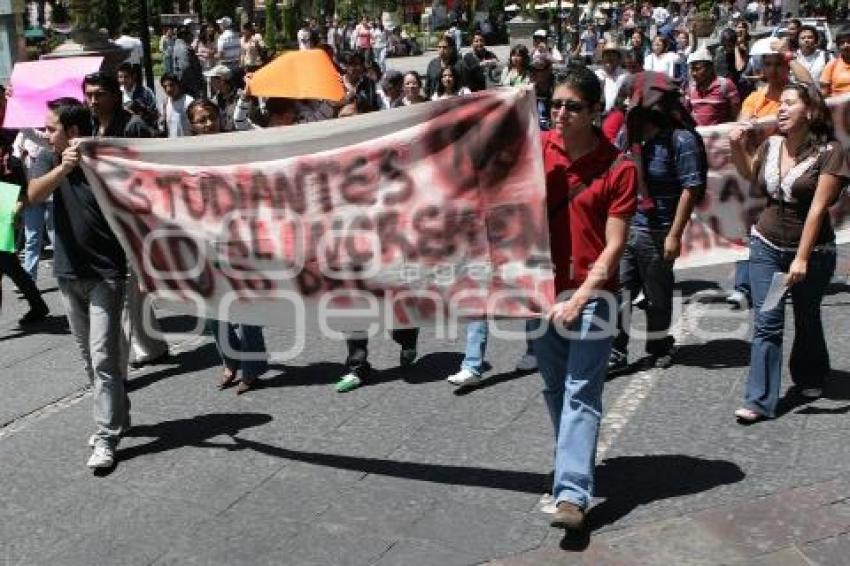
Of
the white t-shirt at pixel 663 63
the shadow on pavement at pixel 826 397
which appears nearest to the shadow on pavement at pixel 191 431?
the shadow on pavement at pixel 826 397

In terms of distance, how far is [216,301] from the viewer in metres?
4.73

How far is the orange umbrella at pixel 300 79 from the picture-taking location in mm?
7141

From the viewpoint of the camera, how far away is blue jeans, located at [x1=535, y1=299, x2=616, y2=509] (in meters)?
4.00

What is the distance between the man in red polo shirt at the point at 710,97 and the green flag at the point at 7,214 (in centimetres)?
502

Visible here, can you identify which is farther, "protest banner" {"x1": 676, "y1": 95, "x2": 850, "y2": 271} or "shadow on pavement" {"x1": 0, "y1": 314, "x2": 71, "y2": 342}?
"shadow on pavement" {"x1": 0, "y1": 314, "x2": 71, "y2": 342}

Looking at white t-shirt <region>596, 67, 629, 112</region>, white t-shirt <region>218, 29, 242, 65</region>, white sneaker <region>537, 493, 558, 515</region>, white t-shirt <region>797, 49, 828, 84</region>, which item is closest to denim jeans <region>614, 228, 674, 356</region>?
white sneaker <region>537, 493, 558, 515</region>

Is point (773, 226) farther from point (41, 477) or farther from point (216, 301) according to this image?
point (41, 477)

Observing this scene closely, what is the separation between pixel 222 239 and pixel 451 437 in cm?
144

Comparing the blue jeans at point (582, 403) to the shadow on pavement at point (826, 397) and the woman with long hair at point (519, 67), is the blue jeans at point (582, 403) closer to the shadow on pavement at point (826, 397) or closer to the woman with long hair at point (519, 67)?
the shadow on pavement at point (826, 397)

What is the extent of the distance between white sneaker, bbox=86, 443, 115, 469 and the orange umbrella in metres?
2.86

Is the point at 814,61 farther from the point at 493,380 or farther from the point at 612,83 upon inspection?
the point at 493,380

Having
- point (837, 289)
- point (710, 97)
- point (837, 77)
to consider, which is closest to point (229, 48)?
point (710, 97)

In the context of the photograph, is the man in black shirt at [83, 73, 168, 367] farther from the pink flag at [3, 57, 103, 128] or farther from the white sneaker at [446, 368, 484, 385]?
the white sneaker at [446, 368, 484, 385]

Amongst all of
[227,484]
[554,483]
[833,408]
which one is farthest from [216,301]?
[833,408]
